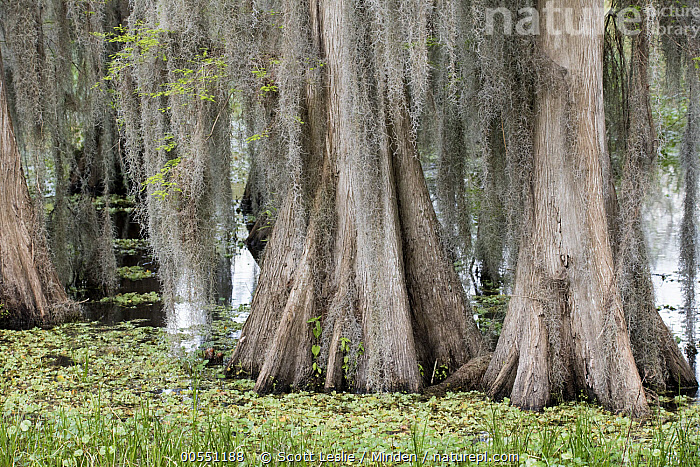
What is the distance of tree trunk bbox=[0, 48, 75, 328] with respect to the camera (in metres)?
7.72

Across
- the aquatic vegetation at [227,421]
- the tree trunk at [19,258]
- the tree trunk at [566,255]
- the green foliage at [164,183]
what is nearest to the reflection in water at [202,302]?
the aquatic vegetation at [227,421]

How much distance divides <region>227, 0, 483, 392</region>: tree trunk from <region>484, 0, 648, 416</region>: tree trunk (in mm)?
698

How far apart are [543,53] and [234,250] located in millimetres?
9591

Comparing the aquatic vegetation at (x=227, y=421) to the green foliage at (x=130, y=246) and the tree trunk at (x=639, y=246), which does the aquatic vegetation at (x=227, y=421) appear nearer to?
the tree trunk at (x=639, y=246)

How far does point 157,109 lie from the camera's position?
6469 mm

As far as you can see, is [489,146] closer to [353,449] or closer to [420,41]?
[420,41]

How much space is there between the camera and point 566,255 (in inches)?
205

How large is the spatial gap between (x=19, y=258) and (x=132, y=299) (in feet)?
5.96

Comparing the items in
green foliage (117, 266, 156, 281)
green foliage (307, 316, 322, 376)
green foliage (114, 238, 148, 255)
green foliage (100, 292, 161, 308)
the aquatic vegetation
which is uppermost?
green foliage (114, 238, 148, 255)

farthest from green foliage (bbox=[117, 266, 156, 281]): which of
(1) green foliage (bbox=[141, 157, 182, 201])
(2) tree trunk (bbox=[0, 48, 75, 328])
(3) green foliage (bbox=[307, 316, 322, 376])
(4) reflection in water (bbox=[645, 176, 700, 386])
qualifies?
(4) reflection in water (bbox=[645, 176, 700, 386])

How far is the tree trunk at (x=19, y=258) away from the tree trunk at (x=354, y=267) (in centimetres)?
280

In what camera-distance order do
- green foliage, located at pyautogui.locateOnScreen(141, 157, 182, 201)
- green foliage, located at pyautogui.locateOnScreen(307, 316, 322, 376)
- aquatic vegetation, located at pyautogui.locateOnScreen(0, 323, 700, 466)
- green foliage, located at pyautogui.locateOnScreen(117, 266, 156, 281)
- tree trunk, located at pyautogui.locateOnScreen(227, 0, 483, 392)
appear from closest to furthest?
aquatic vegetation, located at pyautogui.locateOnScreen(0, 323, 700, 466) < tree trunk, located at pyautogui.locateOnScreen(227, 0, 483, 392) < green foliage, located at pyautogui.locateOnScreen(307, 316, 322, 376) < green foliage, located at pyautogui.locateOnScreen(141, 157, 182, 201) < green foliage, located at pyautogui.locateOnScreen(117, 266, 156, 281)

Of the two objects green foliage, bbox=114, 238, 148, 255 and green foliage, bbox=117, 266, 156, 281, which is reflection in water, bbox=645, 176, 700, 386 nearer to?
green foliage, bbox=117, 266, 156, 281

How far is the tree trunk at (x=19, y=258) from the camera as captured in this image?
7.72m
